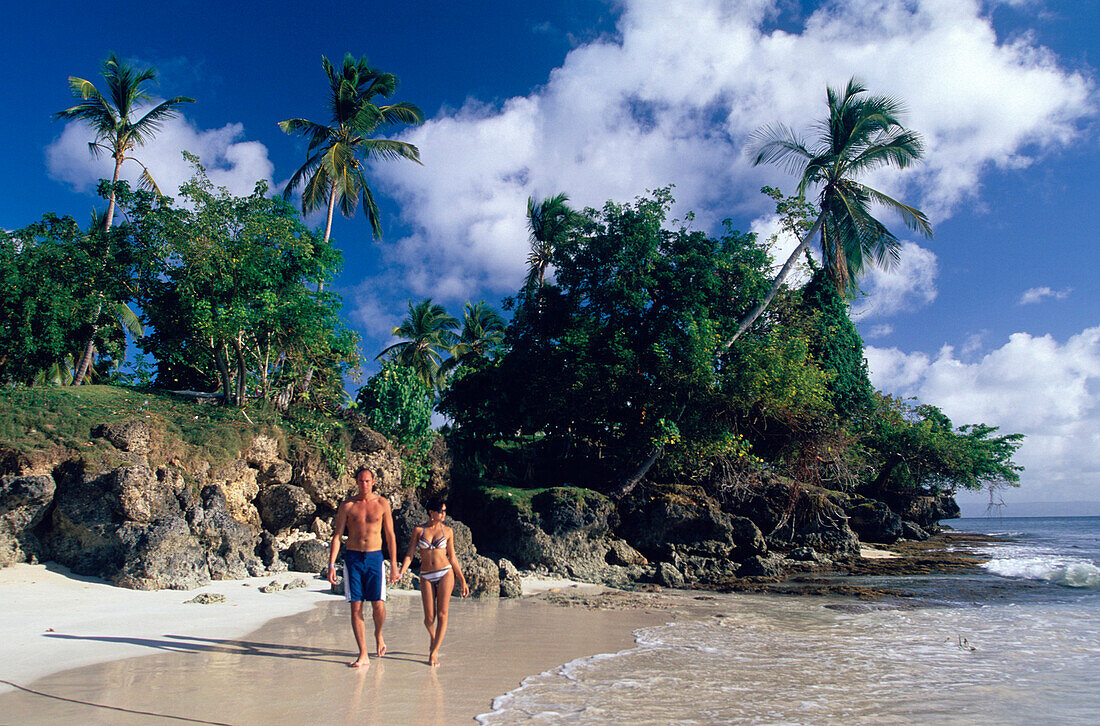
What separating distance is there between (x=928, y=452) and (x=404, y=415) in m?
25.0

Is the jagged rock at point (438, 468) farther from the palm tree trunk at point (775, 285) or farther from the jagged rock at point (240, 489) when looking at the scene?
the palm tree trunk at point (775, 285)

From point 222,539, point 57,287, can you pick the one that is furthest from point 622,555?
point 57,287

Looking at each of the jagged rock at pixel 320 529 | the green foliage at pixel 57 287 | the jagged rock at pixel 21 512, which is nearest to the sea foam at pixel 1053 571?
the jagged rock at pixel 320 529

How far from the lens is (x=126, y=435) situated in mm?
11094

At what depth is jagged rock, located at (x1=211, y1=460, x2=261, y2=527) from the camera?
12.2 m

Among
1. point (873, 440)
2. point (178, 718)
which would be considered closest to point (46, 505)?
point (178, 718)

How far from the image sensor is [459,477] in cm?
1689

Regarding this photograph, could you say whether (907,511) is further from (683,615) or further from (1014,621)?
(683,615)

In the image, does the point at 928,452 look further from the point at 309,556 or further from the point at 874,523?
the point at 309,556

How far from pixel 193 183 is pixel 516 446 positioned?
11.6 meters

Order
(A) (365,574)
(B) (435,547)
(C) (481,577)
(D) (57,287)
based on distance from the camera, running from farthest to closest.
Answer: (D) (57,287)
(C) (481,577)
(B) (435,547)
(A) (365,574)

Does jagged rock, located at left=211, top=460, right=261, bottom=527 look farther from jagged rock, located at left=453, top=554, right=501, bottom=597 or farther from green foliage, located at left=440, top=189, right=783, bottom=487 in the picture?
green foliage, located at left=440, top=189, right=783, bottom=487

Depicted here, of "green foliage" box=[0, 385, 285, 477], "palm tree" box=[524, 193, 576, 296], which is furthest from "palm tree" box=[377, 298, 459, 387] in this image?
"green foliage" box=[0, 385, 285, 477]

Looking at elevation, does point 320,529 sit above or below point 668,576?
above
